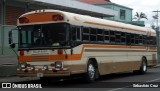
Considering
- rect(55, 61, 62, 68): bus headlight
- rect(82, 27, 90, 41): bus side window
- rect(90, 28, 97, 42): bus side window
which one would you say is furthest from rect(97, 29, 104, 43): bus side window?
rect(55, 61, 62, 68): bus headlight

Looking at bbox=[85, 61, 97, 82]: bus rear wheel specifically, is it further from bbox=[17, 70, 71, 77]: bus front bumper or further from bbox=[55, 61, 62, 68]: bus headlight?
bbox=[55, 61, 62, 68]: bus headlight

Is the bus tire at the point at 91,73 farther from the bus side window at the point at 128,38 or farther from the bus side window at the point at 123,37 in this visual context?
the bus side window at the point at 128,38

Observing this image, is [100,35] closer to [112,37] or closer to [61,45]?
[112,37]

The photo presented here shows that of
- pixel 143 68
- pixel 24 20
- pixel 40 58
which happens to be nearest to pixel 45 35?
pixel 40 58

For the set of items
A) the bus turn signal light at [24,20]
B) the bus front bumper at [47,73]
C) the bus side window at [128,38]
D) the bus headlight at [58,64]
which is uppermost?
the bus turn signal light at [24,20]

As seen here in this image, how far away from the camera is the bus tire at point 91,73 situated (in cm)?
1886

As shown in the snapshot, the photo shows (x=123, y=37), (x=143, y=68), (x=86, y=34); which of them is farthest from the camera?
(x=143, y=68)

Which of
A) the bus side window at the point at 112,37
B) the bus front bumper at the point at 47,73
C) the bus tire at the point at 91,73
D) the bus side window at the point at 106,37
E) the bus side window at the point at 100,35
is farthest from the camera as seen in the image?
the bus side window at the point at 112,37

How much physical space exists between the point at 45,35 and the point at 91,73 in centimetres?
293

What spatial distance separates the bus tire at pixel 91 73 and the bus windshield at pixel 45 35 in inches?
87.1

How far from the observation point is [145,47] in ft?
86.4

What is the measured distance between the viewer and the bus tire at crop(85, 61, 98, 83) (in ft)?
61.9

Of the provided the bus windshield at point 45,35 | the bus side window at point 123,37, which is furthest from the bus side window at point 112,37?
the bus windshield at point 45,35

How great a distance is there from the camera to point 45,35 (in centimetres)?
1759
